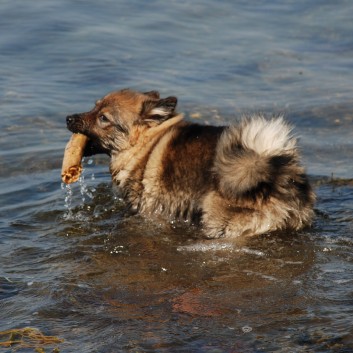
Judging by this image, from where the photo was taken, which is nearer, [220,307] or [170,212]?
[220,307]

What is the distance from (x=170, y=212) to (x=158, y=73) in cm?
431

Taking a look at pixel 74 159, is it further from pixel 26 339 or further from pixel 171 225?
pixel 26 339

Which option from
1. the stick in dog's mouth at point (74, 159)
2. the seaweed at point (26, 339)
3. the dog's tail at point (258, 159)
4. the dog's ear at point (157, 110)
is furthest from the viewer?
the stick in dog's mouth at point (74, 159)

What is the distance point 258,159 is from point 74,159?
5.84ft

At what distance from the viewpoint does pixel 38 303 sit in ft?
16.4

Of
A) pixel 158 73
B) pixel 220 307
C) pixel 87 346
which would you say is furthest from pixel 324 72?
pixel 87 346

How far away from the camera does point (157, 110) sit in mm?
6832

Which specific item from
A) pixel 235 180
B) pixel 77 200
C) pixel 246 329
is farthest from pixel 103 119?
pixel 246 329

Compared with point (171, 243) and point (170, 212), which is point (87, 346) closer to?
point (171, 243)

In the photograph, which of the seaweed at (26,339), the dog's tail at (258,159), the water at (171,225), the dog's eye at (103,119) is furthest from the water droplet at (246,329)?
the dog's eye at (103,119)

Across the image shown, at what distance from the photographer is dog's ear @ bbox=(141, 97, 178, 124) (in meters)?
6.79

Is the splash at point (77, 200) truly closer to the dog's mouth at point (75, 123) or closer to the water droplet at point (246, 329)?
the dog's mouth at point (75, 123)

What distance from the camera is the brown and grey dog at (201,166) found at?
19.3 feet

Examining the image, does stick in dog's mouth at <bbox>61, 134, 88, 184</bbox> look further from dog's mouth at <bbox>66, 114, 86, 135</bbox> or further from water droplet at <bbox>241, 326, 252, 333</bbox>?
water droplet at <bbox>241, 326, 252, 333</bbox>
